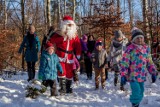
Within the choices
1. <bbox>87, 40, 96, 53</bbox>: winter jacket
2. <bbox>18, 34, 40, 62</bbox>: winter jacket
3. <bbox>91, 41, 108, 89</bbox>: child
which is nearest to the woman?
<bbox>18, 34, 40, 62</bbox>: winter jacket

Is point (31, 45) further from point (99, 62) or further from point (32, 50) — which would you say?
point (99, 62)

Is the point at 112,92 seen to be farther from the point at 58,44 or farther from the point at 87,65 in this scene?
the point at 87,65

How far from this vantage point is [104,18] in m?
14.4

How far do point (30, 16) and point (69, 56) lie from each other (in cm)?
1892

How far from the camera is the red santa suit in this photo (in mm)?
7789

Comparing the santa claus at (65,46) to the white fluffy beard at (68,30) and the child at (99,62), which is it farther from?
the child at (99,62)

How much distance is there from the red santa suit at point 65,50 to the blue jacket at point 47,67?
439 millimetres

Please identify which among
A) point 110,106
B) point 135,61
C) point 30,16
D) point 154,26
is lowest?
point 110,106

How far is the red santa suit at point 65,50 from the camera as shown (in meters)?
7.79

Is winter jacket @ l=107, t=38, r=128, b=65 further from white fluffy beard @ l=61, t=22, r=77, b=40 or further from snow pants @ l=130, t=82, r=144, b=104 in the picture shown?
snow pants @ l=130, t=82, r=144, b=104

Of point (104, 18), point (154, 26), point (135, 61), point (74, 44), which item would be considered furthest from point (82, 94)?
point (154, 26)

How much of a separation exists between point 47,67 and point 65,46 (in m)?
0.87

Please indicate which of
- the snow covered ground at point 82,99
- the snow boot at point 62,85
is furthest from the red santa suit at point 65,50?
the snow covered ground at point 82,99

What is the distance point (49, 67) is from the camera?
23.9ft
